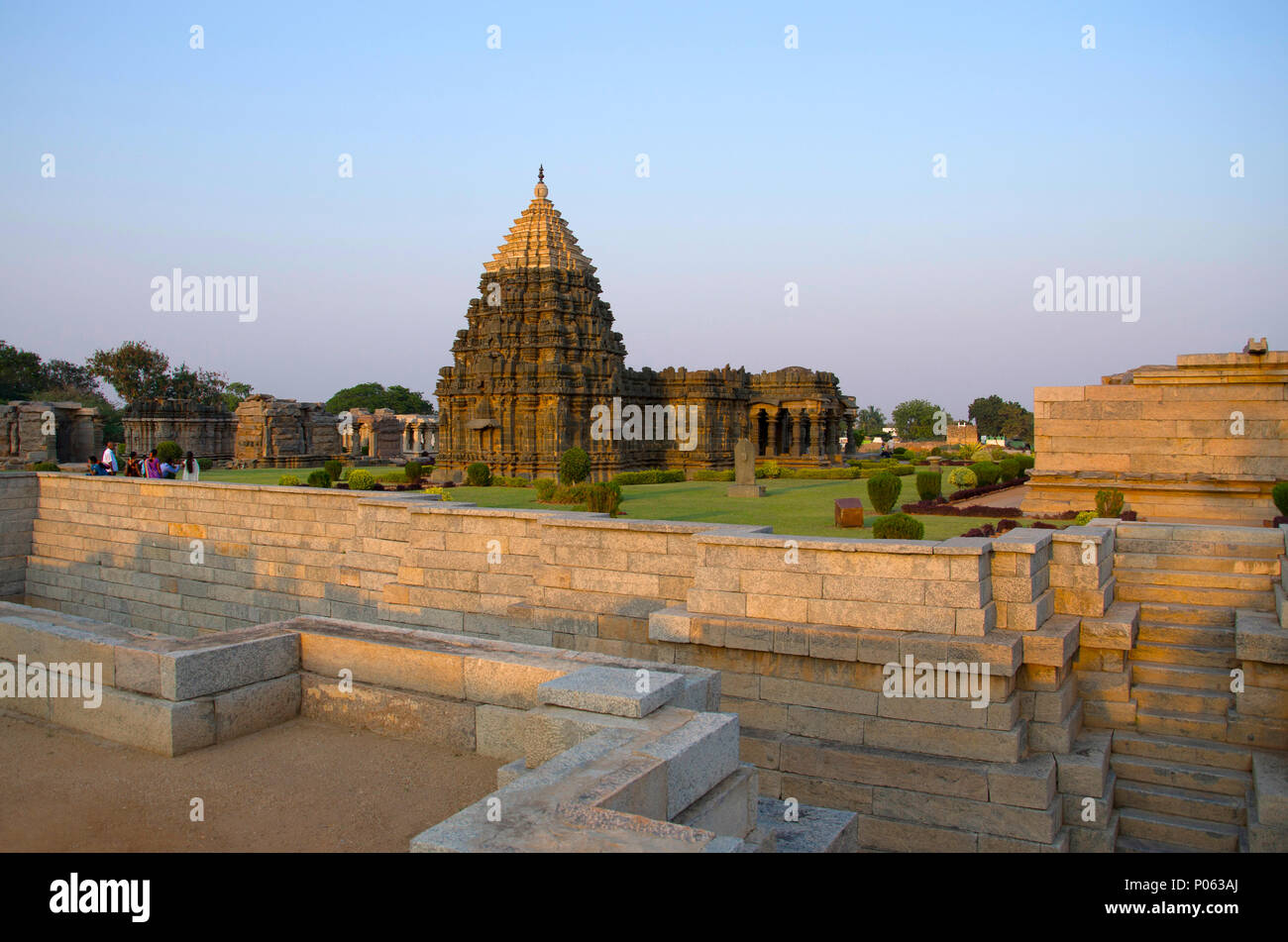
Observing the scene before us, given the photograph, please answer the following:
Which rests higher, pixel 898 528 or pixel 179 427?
pixel 179 427

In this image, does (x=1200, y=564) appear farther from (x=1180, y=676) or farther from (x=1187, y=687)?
(x=1187, y=687)

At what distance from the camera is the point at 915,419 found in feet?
358

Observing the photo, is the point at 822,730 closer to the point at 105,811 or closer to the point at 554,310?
the point at 105,811

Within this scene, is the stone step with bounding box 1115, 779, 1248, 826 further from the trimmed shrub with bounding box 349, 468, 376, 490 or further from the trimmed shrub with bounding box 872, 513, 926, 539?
the trimmed shrub with bounding box 349, 468, 376, 490

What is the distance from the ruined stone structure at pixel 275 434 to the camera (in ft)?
141

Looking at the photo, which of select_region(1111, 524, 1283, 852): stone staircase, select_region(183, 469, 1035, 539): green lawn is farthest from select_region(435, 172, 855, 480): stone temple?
select_region(1111, 524, 1283, 852): stone staircase

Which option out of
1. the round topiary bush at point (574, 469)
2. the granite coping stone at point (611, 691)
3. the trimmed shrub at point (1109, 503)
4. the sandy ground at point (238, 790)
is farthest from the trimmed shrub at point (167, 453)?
the granite coping stone at point (611, 691)

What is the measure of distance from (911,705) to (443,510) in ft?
18.5

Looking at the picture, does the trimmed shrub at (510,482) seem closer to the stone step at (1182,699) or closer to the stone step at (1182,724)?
the stone step at (1182,699)

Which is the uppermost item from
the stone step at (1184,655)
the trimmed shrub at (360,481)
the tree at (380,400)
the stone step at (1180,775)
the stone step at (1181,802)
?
the tree at (380,400)

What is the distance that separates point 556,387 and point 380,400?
74.7 metres

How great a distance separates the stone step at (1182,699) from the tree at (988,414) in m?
92.5

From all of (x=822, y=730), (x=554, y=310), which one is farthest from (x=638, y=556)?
(x=554, y=310)

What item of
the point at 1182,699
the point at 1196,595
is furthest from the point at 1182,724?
the point at 1196,595
